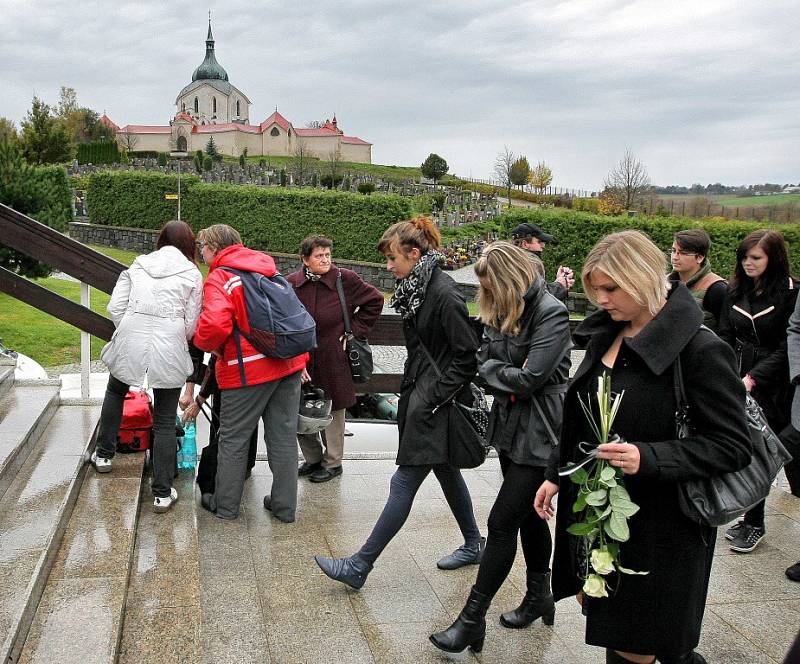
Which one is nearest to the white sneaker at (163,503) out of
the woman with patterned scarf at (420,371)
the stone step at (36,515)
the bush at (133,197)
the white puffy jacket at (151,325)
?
the stone step at (36,515)

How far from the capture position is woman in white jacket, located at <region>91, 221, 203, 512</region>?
4.16m

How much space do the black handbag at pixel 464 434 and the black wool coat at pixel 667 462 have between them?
1228 millimetres

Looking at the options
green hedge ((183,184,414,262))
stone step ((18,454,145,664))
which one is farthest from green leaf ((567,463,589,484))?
green hedge ((183,184,414,262))

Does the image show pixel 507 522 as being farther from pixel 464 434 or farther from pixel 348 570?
pixel 348 570

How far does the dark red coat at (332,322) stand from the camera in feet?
17.3

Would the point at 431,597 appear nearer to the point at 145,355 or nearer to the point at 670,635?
the point at 670,635

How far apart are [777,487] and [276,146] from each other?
9791 cm

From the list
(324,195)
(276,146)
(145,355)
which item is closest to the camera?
(145,355)

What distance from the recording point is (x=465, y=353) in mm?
3676

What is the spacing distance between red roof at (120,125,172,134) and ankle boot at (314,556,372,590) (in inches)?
4029

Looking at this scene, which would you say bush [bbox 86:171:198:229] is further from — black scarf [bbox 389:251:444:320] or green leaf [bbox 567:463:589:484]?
green leaf [bbox 567:463:589:484]

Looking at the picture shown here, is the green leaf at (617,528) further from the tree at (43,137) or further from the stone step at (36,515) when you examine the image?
the tree at (43,137)

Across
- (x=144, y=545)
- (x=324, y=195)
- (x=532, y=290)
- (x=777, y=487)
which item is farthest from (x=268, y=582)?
(x=324, y=195)

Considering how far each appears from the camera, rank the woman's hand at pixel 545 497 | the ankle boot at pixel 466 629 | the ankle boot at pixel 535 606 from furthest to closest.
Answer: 1. the ankle boot at pixel 535 606
2. the ankle boot at pixel 466 629
3. the woman's hand at pixel 545 497
